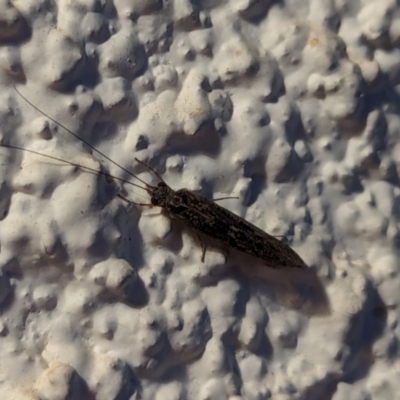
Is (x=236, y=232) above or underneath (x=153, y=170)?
underneath

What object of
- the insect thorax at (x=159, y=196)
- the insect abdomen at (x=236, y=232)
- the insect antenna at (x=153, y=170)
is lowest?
the insect abdomen at (x=236, y=232)

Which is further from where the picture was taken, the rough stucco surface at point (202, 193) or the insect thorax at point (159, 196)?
the insect thorax at point (159, 196)

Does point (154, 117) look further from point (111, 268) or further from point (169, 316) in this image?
point (169, 316)

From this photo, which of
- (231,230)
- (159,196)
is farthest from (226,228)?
(159,196)

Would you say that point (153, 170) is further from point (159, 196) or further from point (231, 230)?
point (231, 230)

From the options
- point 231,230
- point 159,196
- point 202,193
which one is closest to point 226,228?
point 231,230

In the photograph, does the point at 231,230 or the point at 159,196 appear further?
the point at 231,230

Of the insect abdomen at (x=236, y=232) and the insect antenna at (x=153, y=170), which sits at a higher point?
the insect antenna at (x=153, y=170)

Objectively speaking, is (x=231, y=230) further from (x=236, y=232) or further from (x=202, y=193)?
(x=202, y=193)
